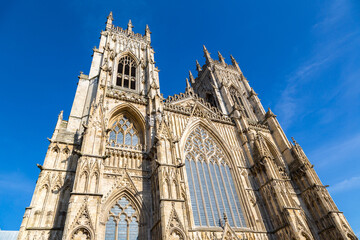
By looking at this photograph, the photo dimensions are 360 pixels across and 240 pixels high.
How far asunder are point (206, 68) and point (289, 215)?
23.3 metres

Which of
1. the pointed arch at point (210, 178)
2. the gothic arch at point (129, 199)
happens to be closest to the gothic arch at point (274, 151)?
the pointed arch at point (210, 178)

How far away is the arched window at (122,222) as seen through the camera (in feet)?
38.9

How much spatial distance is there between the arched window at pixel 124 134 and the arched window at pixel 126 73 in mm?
4636

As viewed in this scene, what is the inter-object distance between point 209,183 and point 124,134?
705 cm

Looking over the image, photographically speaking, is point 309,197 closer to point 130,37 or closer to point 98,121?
point 98,121

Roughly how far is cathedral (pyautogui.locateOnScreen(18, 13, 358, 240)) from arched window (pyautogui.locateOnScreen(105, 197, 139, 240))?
2.0 inches

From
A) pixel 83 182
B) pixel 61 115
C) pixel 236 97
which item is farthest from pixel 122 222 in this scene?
pixel 236 97

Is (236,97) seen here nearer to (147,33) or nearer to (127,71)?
(147,33)

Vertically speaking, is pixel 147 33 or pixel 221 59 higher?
pixel 221 59

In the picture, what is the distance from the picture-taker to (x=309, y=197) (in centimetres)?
1817

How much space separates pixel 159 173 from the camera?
12930 millimetres

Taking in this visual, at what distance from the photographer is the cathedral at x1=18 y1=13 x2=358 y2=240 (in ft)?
37.8

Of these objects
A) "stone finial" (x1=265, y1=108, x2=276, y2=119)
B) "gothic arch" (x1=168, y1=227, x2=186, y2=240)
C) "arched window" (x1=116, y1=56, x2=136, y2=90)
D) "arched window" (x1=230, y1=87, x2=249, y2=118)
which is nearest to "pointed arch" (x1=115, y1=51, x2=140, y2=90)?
"arched window" (x1=116, y1=56, x2=136, y2=90)

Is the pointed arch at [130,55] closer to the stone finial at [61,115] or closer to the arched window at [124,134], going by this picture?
the arched window at [124,134]
